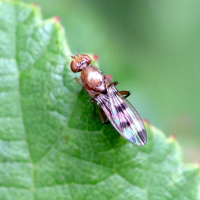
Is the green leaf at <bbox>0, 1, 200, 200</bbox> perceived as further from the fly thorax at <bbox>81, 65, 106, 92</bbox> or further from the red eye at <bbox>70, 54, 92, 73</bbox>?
the fly thorax at <bbox>81, 65, 106, 92</bbox>

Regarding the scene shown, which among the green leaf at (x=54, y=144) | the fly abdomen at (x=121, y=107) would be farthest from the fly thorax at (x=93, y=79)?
the green leaf at (x=54, y=144)

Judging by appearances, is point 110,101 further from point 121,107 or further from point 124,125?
point 124,125

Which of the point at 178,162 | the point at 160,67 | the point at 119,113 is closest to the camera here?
the point at 178,162

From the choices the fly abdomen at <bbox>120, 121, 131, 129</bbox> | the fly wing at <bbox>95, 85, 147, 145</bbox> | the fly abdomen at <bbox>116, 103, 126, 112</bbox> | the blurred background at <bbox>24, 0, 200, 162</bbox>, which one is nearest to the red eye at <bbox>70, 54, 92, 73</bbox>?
the fly wing at <bbox>95, 85, 147, 145</bbox>

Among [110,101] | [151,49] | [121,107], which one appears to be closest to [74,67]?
[110,101]

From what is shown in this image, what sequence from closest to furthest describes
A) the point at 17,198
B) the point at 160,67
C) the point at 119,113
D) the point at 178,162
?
1. the point at 17,198
2. the point at 178,162
3. the point at 119,113
4. the point at 160,67

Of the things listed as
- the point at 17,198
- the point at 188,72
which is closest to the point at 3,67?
the point at 17,198

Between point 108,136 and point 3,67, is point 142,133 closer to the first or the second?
point 108,136
